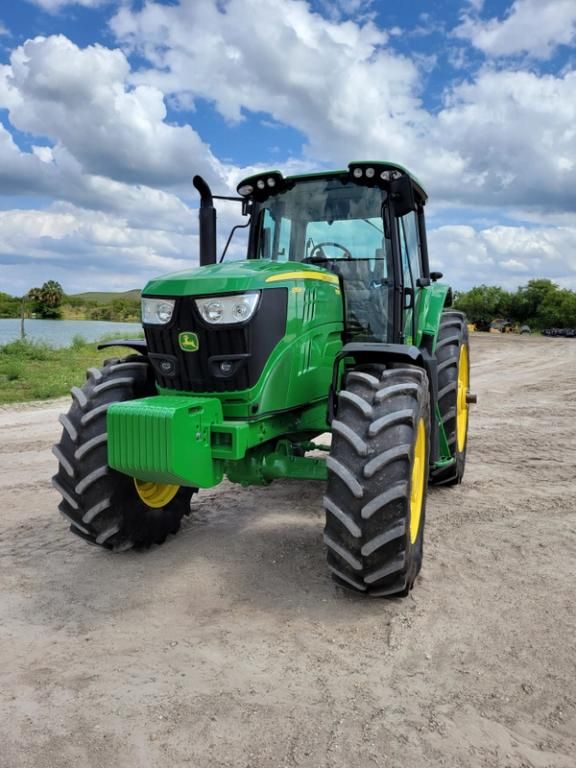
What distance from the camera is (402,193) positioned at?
4.60 metres

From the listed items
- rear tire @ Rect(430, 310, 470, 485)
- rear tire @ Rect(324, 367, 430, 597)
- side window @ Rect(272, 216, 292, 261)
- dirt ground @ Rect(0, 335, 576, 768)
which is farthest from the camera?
A: rear tire @ Rect(430, 310, 470, 485)

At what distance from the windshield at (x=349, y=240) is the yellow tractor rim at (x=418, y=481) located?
102 cm

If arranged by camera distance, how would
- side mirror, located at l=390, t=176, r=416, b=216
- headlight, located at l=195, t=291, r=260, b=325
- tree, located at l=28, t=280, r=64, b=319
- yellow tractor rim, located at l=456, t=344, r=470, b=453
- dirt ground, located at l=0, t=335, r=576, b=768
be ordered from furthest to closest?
tree, located at l=28, t=280, r=64, b=319 < yellow tractor rim, located at l=456, t=344, r=470, b=453 < side mirror, located at l=390, t=176, r=416, b=216 < headlight, located at l=195, t=291, r=260, b=325 < dirt ground, located at l=0, t=335, r=576, b=768

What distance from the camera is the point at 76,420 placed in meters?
4.36

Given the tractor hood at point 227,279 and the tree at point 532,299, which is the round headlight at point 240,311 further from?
the tree at point 532,299

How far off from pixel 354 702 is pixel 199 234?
3544mm

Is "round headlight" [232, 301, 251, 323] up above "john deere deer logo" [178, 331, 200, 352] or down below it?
above

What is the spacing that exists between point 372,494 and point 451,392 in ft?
8.67

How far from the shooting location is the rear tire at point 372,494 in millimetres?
3615

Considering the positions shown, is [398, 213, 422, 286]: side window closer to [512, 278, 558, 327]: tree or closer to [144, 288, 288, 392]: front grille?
[144, 288, 288, 392]: front grille

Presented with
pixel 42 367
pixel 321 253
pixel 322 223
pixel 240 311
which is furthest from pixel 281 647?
pixel 42 367

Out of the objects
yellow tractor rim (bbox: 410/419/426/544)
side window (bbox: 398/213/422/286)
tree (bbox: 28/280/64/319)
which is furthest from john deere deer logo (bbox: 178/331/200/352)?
tree (bbox: 28/280/64/319)

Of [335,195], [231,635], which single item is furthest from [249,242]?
[231,635]

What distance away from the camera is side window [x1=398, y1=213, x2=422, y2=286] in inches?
203
